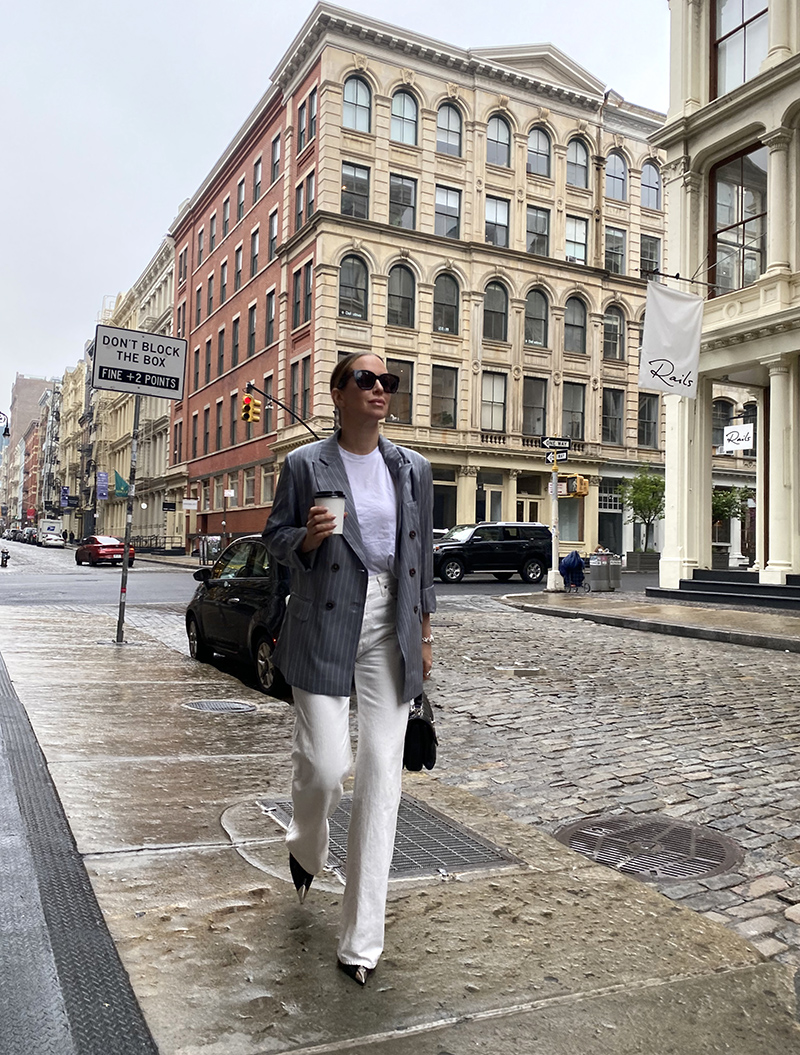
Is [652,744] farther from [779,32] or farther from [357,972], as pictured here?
[779,32]

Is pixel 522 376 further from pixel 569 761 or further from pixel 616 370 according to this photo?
pixel 569 761

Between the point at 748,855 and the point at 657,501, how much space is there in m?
39.5

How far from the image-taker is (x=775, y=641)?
12953mm

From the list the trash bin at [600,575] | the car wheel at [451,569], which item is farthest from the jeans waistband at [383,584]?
the car wheel at [451,569]

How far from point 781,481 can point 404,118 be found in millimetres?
28430

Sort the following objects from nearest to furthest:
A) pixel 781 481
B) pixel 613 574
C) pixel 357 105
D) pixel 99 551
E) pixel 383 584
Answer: pixel 383 584 → pixel 781 481 → pixel 613 574 → pixel 357 105 → pixel 99 551

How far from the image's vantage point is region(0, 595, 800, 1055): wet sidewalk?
8.48 feet

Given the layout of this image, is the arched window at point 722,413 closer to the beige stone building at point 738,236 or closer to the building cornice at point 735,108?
the beige stone building at point 738,236

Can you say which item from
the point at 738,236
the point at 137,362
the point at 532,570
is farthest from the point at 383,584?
the point at 532,570

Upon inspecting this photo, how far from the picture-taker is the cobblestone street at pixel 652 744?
4.12 meters

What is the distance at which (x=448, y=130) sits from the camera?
42562 millimetres

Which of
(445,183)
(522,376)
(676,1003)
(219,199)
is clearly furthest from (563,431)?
(676,1003)

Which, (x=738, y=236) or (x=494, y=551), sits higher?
(x=738, y=236)

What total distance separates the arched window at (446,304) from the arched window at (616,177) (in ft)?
35.7
